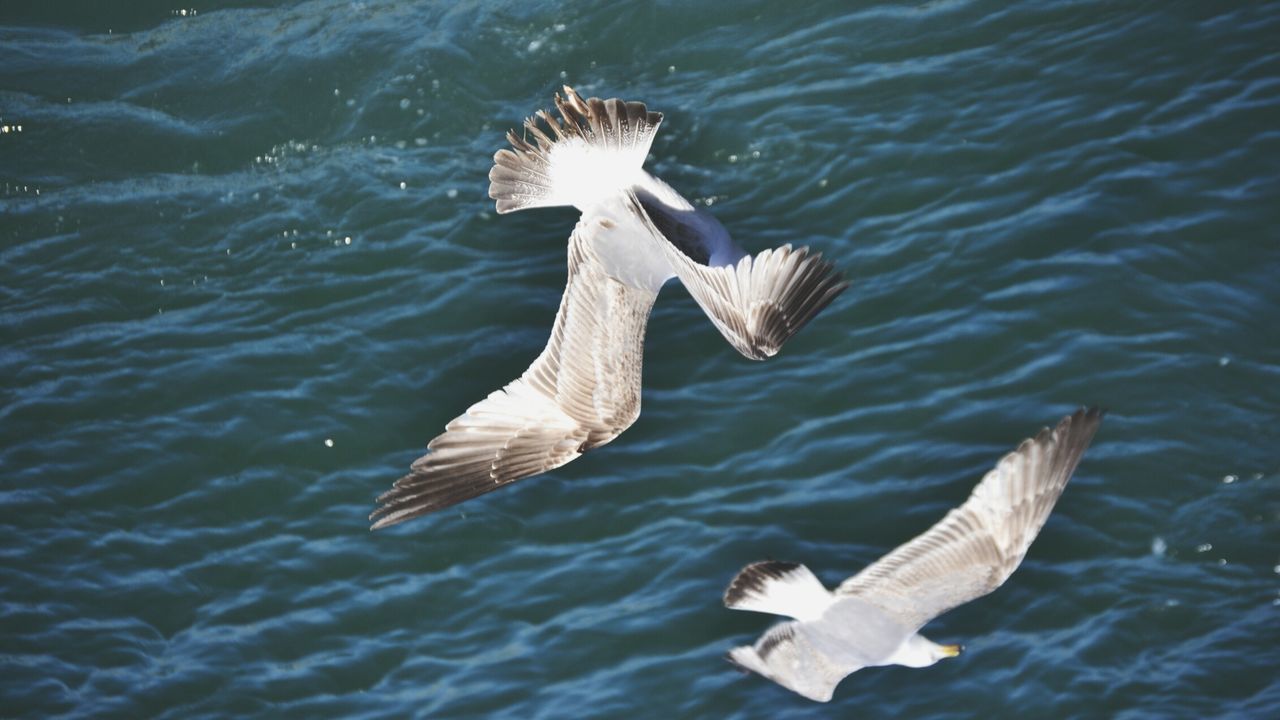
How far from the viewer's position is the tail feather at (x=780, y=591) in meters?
6.82

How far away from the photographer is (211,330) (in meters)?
9.54

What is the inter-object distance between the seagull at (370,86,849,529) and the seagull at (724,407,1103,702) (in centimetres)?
115

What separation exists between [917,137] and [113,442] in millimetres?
5354

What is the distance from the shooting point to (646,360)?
8.82 meters

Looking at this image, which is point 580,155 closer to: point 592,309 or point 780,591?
point 592,309

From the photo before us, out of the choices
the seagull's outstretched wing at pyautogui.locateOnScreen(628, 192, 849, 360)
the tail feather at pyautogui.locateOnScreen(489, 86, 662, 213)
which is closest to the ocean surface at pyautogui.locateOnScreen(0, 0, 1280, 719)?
the tail feather at pyautogui.locateOnScreen(489, 86, 662, 213)

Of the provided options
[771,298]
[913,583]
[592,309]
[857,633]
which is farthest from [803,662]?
[592,309]

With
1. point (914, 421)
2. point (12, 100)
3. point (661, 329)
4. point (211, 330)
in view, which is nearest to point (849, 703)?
point (914, 421)

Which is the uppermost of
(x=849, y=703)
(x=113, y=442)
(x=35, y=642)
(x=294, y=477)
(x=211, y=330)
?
(x=211, y=330)

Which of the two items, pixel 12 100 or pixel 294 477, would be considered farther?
pixel 12 100

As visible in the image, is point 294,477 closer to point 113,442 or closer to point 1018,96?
point 113,442

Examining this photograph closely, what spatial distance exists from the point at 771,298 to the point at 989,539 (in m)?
1.53

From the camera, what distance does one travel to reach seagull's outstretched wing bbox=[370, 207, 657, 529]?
287 inches

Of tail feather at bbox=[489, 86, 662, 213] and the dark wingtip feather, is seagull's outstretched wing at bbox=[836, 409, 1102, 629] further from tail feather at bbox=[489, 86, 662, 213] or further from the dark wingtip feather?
tail feather at bbox=[489, 86, 662, 213]
